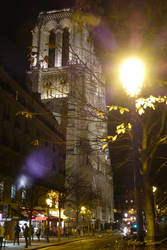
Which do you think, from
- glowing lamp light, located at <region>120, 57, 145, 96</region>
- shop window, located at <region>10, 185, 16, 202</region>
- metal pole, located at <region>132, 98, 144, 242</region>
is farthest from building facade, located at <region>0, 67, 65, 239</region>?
glowing lamp light, located at <region>120, 57, 145, 96</region>

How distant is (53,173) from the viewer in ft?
173

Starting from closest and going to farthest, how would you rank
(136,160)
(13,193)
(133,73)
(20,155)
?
(133,73) → (136,160) → (13,193) → (20,155)

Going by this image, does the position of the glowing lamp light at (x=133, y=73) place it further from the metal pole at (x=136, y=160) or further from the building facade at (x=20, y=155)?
the building facade at (x=20, y=155)

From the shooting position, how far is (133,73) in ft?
23.9

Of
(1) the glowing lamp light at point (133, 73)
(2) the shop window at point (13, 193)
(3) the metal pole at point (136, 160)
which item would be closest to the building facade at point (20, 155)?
(2) the shop window at point (13, 193)

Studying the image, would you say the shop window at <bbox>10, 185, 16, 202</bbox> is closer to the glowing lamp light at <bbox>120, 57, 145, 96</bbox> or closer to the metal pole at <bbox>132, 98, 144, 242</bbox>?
the metal pole at <bbox>132, 98, 144, 242</bbox>

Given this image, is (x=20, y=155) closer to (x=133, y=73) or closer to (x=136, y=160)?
(x=136, y=160)

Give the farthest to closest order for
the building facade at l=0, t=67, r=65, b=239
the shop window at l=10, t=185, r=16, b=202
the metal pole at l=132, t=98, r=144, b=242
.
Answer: the shop window at l=10, t=185, r=16, b=202 → the building facade at l=0, t=67, r=65, b=239 → the metal pole at l=132, t=98, r=144, b=242

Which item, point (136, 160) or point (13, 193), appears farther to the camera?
point (13, 193)

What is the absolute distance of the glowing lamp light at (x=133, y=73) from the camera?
7.27 metres

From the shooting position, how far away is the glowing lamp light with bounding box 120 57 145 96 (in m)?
7.27

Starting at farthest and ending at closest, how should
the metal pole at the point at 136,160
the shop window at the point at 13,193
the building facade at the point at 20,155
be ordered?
the shop window at the point at 13,193, the building facade at the point at 20,155, the metal pole at the point at 136,160

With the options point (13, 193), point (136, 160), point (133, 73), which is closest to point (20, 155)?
point (13, 193)

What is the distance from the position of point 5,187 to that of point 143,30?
30.2 metres
